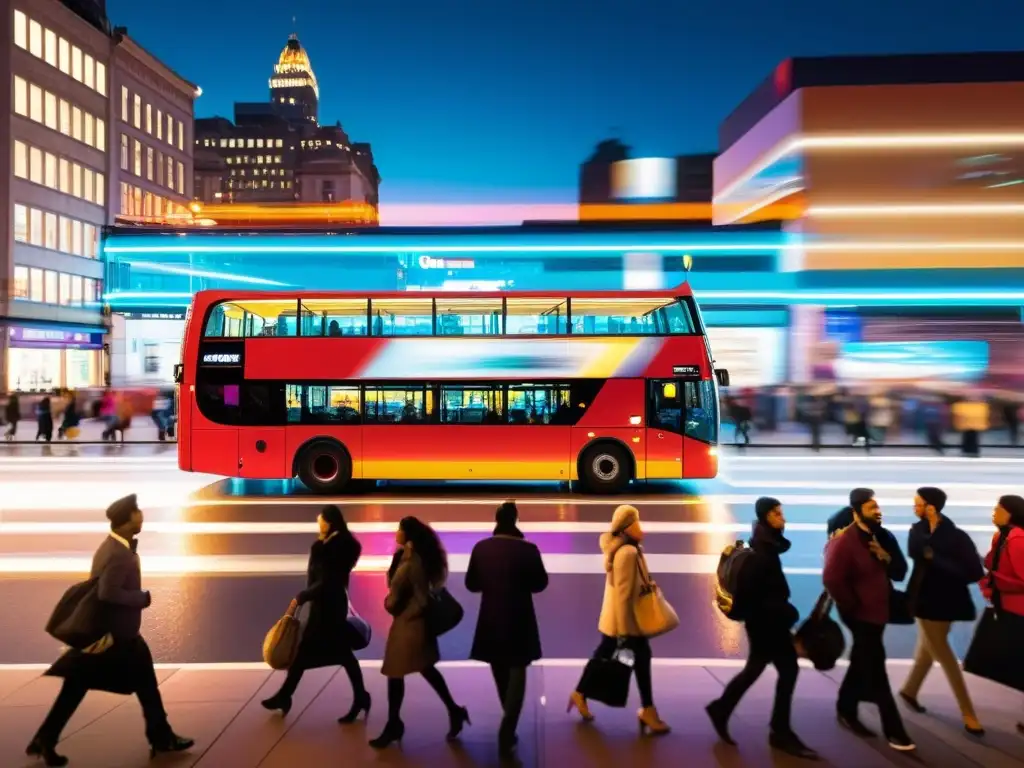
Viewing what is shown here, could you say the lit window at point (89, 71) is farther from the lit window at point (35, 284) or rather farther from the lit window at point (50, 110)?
the lit window at point (35, 284)

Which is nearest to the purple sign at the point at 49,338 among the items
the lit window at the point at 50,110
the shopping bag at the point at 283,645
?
the lit window at the point at 50,110

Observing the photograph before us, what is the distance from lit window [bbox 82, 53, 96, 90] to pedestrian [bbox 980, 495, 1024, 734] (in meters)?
57.6

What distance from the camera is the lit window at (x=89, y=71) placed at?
5097cm

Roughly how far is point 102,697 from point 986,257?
37556mm

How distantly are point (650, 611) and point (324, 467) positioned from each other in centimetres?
1115

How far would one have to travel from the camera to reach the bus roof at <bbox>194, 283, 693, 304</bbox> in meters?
14.8

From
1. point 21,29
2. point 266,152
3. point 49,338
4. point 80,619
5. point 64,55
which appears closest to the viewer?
point 80,619

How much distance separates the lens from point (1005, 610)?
16.1 feet

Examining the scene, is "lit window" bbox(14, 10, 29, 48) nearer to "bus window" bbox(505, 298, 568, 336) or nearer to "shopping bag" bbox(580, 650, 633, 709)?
"bus window" bbox(505, 298, 568, 336)

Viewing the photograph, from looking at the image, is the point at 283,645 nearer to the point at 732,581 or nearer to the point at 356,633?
the point at 356,633

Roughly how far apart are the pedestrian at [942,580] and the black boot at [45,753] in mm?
4968

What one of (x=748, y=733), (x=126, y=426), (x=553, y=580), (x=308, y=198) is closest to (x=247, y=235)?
(x=126, y=426)

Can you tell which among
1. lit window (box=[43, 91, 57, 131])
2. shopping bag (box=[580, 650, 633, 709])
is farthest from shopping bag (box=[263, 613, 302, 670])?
lit window (box=[43, 91, 57, 131])

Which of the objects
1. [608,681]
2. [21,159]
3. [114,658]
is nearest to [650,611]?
[608,681]
